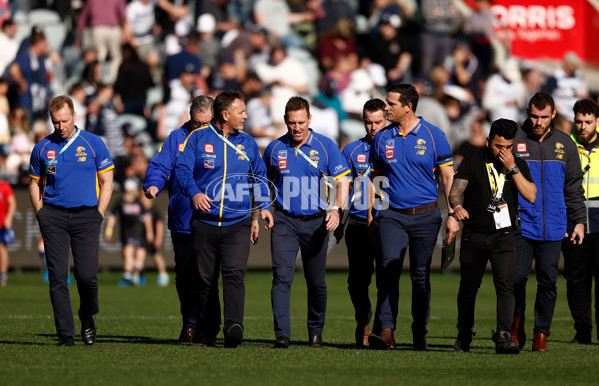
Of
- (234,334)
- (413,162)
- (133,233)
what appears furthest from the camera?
(133,233)

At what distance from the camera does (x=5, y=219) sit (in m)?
20.1

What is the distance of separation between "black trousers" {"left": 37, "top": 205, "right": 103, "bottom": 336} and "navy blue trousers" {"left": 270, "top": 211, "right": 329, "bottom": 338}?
185 cm

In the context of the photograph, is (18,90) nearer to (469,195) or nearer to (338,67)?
(338,67)

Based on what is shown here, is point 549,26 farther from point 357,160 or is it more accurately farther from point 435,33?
point 357,160

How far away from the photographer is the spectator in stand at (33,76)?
2414 cm

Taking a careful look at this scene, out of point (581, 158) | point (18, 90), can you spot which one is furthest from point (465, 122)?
point (581, 158)

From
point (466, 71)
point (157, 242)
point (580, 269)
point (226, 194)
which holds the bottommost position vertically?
point (157, 242)

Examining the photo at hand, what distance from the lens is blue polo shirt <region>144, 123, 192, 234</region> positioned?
12062 millimetres

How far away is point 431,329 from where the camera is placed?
14.3 m

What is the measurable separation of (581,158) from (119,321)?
20.2 ft

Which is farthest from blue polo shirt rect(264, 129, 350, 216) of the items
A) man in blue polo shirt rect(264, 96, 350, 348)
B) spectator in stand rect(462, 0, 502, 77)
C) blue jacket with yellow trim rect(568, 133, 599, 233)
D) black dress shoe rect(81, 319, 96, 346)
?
spectator in stand rect(462, 0, 502, 77)

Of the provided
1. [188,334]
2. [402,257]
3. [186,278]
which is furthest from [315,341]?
[186,278]

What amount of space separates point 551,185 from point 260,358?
370 cm

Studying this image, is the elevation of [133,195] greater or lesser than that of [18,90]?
lesser
